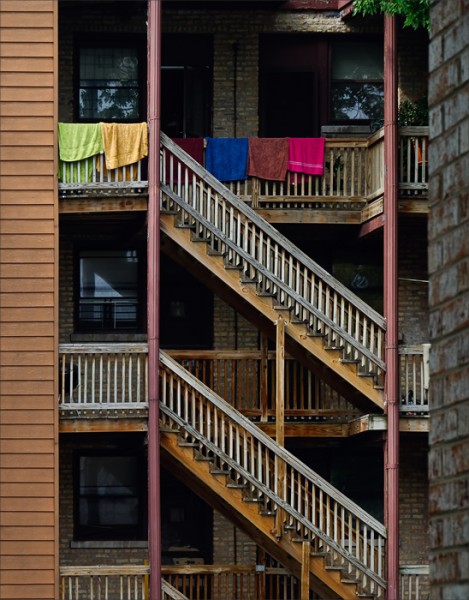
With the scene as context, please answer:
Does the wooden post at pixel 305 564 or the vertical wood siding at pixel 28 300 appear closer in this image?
the wooden post at pixel 305 564

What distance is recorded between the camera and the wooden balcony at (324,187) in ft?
78.6

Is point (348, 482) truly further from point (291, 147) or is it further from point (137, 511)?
point (291, 147)

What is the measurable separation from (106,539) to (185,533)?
1.32 meters

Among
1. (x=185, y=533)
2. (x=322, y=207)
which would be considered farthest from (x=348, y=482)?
(x=322, y=207)

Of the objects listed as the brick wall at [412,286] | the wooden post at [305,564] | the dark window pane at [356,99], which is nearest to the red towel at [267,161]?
the dark window pane at [356,99]

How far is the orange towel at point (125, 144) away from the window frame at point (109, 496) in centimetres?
521

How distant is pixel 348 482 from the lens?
26609mm

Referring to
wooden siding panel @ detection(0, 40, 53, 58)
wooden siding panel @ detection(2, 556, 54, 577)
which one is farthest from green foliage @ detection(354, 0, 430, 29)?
wooden siding panel @ detection(2, 556, 54, 577)

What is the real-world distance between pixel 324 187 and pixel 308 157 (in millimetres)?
528

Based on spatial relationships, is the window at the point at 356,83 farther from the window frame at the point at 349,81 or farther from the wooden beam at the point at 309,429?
the wooden beam at the point at 309,429

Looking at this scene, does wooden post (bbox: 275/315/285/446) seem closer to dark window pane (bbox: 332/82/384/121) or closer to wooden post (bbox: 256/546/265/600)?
wooden post (bbox: 256/546/265/600)

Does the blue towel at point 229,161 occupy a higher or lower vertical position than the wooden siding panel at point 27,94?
lower

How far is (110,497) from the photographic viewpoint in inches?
1046

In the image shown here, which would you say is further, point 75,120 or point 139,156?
point 75,120
